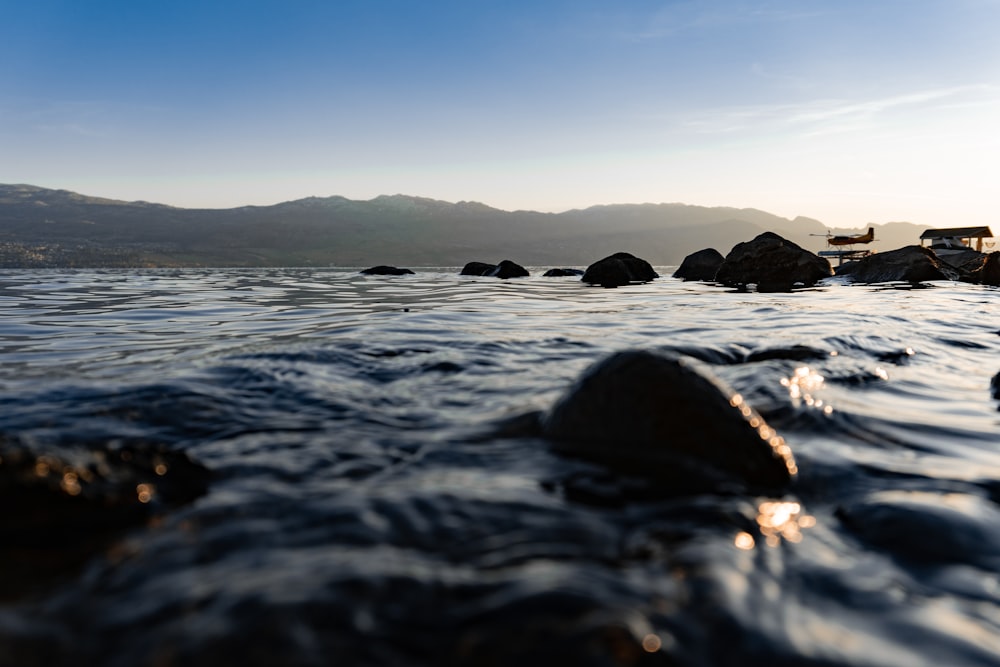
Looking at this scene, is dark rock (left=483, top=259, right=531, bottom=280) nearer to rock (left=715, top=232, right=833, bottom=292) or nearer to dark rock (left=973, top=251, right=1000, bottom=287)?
rock (left=715, top=232, right=833, bottom=292)

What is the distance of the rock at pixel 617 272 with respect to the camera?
3294cm

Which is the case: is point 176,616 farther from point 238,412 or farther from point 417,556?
point 238,412

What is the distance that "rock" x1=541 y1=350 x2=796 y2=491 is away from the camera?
3434mm

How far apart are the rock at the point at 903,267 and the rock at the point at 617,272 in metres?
12.2

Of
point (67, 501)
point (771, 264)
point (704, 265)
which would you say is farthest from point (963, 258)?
point (67, 501)

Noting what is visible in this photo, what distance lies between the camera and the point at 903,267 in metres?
31.0

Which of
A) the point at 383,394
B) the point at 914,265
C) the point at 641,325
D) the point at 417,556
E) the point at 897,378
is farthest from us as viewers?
the point at 914,265

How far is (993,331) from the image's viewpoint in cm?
1092

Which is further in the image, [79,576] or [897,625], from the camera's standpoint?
[79,576]

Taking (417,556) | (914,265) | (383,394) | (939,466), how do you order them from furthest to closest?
(914,265)
(383,394)
(939,466)
(417,556)

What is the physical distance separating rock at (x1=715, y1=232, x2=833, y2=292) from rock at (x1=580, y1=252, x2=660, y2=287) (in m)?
5.75

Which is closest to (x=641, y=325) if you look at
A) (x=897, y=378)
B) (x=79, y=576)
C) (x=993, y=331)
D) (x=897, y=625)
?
(x=897, y=378)

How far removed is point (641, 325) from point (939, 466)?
324 inches

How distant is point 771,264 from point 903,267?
7.16 meters
